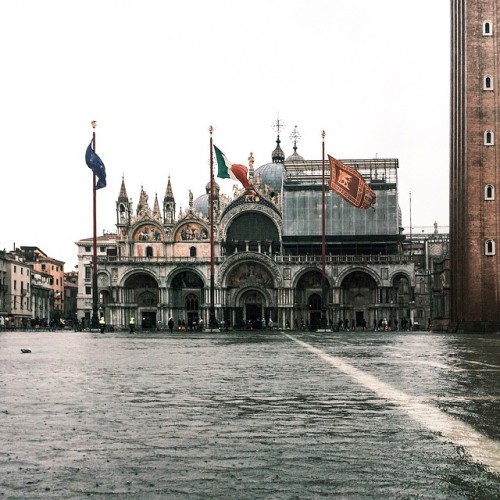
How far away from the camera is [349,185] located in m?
55.6

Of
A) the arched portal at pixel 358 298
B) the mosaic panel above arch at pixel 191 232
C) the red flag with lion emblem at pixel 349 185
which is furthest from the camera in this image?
the mosaic panel above arch at pixel 191 232

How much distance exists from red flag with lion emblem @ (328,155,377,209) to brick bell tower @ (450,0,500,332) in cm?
682

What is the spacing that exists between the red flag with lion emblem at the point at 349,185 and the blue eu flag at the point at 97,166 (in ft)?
46.5

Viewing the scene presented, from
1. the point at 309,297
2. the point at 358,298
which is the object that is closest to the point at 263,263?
the point at 309,297

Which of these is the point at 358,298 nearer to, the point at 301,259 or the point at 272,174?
the point at 301,259

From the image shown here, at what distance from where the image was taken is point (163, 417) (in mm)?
8008

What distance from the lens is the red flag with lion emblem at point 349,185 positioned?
181 ft

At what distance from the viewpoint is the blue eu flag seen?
54.8m

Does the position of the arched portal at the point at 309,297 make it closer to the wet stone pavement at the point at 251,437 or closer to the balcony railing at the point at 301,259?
the balcony railing at the point at 301,259

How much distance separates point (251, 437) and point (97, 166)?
4955 cm

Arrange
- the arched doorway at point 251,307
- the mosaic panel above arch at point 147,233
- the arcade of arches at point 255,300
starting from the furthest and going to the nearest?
the mosaic panel above arch at point 147,233
the arched doorway at point 251,307
the arcade of arches at point 255,300

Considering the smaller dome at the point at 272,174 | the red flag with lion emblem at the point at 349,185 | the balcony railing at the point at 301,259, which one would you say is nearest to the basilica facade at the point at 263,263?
the balcony railing at the point at 301,259

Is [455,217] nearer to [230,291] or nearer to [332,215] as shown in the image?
[332,215]

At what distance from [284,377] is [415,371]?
2499mm
